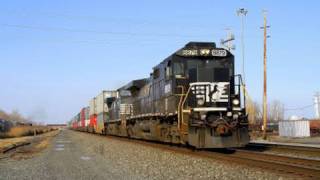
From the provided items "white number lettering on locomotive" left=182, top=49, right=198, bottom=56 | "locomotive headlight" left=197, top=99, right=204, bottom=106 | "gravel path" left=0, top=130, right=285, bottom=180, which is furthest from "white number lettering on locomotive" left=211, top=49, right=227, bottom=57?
"gravel path" left=0, top=130, right=285, bottom=180

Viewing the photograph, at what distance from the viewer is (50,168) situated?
1371cm

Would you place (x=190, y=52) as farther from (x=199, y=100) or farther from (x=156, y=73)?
(x=156, y=73)

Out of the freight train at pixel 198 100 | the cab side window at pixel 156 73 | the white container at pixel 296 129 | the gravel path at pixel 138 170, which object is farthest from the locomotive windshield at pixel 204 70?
the white container at pixel 296 129

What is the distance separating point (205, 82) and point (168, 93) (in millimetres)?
2403

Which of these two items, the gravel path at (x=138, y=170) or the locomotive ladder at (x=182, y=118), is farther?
the locomotive ladder at (x=182, y=118)

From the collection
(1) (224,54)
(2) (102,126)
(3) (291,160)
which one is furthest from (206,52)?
(2) (102,126)

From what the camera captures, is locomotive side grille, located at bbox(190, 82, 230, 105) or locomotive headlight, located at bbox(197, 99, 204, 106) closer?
locomotive headlight, located at bbox(197, 99, 204, 106)

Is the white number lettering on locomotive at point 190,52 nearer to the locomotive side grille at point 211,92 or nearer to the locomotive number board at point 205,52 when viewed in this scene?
the locomotive number board at point 205,52

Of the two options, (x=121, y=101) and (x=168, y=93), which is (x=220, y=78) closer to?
(x=168, y=93)

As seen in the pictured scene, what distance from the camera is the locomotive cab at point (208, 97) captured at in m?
16.1

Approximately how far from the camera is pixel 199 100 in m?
16.8

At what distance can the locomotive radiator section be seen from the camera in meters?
16.0

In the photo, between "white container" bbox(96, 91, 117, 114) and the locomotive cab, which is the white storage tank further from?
the locomotive cab

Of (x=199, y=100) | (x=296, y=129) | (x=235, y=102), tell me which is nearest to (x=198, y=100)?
(x=199, y=100)
